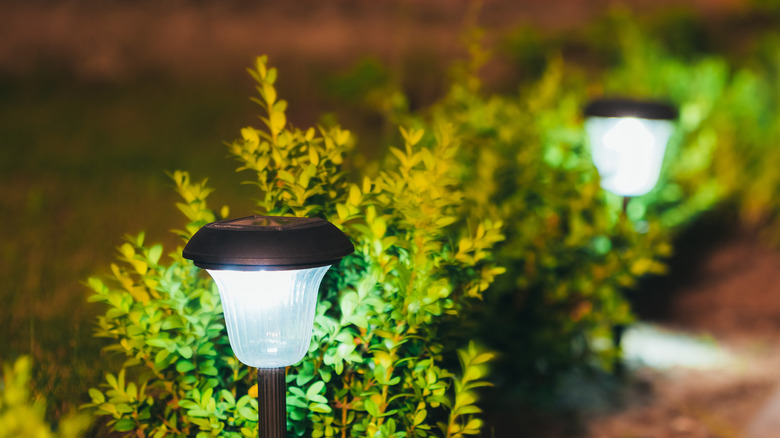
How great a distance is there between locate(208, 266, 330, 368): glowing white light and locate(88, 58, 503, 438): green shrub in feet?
0.75

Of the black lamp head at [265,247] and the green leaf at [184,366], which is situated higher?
the black lamp head at [265,247]

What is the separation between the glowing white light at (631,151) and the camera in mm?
4520

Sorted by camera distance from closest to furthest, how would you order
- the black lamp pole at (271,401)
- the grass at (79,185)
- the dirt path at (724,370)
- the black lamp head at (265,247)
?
the black lamp head at (265,247) < the black lamp pole at (271,401) < the grass at (79,185) < the dirt path at (724,370)

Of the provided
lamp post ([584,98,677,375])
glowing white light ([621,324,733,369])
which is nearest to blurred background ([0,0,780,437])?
glowing white light ([621,324,733,369])

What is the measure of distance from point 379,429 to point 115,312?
90cm

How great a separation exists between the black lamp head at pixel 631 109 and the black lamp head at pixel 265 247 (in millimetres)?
2966

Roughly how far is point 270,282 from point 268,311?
87 millimetres

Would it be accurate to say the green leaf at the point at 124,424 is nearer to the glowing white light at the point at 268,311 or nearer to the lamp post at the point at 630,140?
the glowing white light at the point at 268,311

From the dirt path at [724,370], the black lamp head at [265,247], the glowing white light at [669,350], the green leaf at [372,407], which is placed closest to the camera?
the black lamp head at [265,247]

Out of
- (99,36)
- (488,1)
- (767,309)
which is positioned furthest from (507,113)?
(99,36)

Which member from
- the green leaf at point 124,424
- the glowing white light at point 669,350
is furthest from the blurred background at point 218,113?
the green leaf at point 124,424

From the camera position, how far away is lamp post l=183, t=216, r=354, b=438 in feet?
6.20

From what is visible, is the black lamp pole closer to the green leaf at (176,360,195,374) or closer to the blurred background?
the green leaf at (176,360,195,374)

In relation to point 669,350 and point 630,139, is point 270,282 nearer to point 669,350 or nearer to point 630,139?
point 630,139
